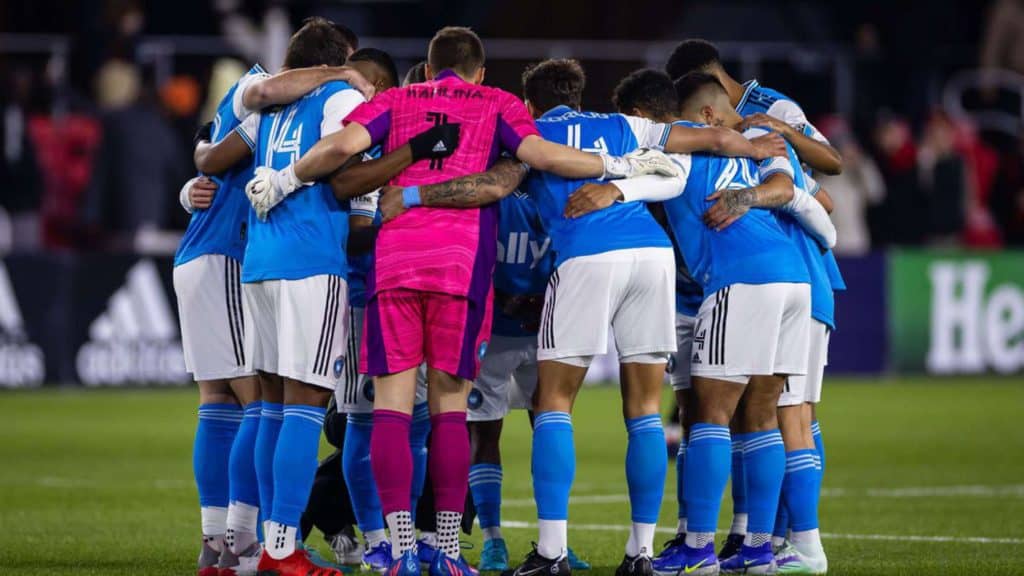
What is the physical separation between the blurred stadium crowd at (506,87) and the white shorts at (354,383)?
12217 millimetres

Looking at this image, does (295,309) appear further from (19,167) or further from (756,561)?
(19,167)

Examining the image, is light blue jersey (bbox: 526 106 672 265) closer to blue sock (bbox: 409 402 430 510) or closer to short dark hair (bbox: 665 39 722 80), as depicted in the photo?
short dark hair (bbox: 665 39 722 80)

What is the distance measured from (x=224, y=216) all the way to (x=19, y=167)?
13.5 meters

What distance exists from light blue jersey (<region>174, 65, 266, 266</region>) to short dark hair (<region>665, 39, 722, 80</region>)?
→ 7.58 feet

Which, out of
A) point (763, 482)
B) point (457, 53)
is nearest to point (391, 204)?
point (457, 53)

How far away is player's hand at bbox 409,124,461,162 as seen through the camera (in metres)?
8.48

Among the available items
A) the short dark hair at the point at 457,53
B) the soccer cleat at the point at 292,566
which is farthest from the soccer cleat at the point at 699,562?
the short dark hair at the point at 457,53

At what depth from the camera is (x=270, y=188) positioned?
8.39 metres

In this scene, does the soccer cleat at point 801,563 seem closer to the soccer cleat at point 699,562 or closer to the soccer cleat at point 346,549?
the soccer cleat at point 699,562

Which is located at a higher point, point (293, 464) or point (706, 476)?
point (293, 464)

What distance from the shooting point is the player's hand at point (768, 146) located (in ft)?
29.8

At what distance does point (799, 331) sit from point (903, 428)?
9.27 meters

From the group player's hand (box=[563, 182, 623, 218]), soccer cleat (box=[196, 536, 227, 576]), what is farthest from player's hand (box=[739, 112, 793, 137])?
soccer cleat (box=[196, 536, 227, 576])

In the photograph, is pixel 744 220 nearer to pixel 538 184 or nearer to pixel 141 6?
pixel 538 184
